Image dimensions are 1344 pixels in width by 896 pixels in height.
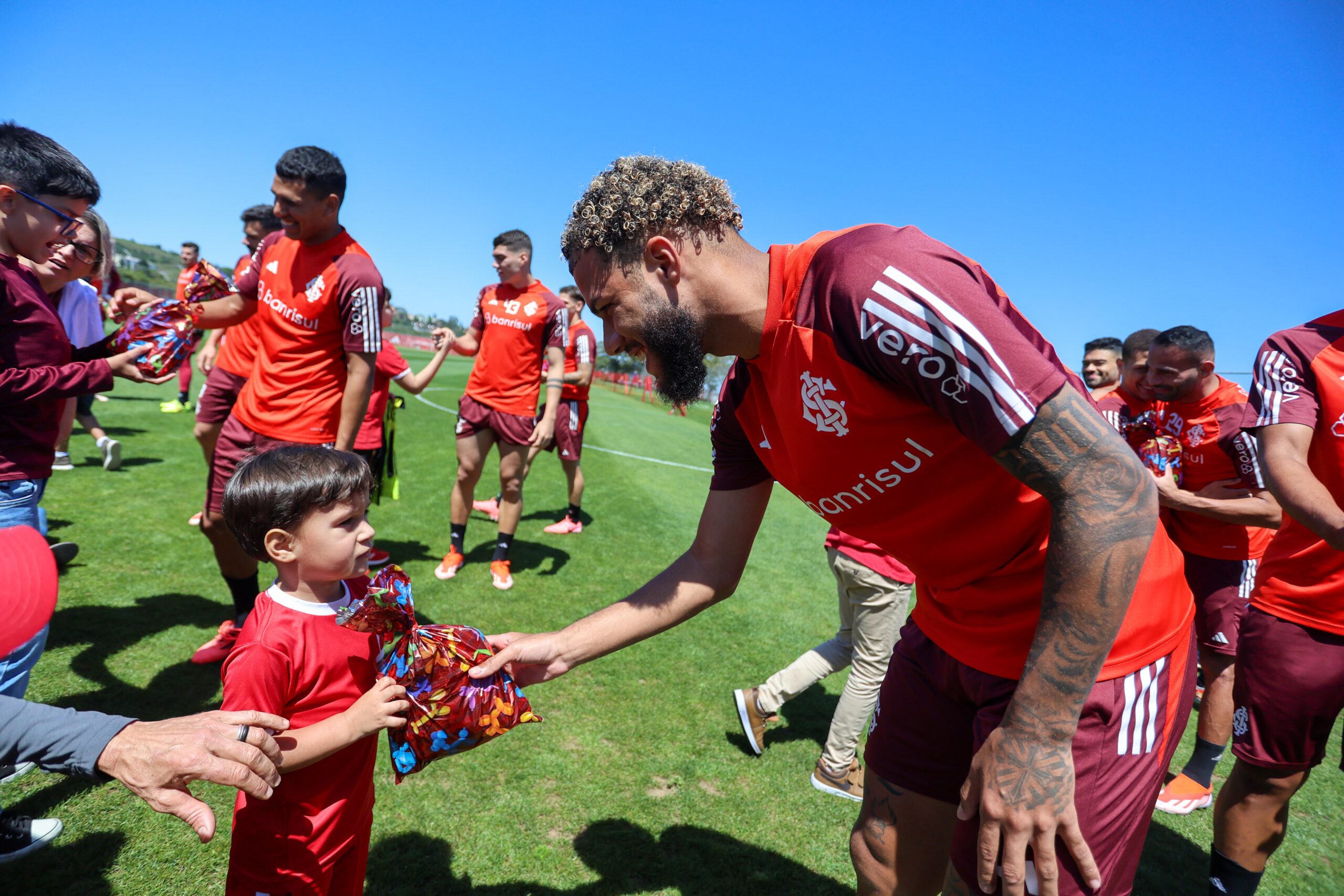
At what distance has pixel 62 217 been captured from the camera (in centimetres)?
268

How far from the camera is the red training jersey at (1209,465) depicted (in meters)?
4.33

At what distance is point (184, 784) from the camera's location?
1.44 metres

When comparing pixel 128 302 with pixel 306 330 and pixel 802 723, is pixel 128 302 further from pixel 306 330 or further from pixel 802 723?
pixel 802 723

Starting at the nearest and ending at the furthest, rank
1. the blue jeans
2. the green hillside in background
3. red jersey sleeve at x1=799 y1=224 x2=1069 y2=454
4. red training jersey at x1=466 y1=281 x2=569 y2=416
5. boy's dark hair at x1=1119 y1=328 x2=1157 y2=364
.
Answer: red jersey sleeve at x1=799 y1=224 x2=1069 y2=454 → the blue jeans → boy's dark hair at x1=1119 y1=328 x2=1157 y2=364 → red training jersey at x1=466 y1=281 x2=569 y2=416 → the green hillside in background

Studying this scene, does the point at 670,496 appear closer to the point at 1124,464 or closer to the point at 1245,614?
the point at 1245,614

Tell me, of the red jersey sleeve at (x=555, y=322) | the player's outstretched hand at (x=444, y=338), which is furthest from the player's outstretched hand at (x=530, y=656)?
the player's outstretched hand at (x=444, y=338)

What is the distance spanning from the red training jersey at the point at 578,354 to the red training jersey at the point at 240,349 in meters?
3.38

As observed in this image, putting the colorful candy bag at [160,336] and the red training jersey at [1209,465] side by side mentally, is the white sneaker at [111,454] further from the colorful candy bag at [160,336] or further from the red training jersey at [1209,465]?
the red training jersey at [1209,465]

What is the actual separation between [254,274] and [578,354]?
448 cm

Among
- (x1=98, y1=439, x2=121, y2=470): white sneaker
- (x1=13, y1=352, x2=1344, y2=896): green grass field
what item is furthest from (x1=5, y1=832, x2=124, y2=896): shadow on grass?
(x1=98, y1=439, x2=121, y2=470): white sneaker

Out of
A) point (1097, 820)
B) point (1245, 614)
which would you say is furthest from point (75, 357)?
point (1245, 614)

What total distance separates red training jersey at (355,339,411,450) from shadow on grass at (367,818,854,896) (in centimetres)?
380

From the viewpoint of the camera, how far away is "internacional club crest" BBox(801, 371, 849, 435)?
157 cm

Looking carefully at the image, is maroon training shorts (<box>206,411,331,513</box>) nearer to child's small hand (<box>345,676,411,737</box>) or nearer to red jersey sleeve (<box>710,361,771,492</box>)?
child's small hand (<box>345,676,411,737</box>)
